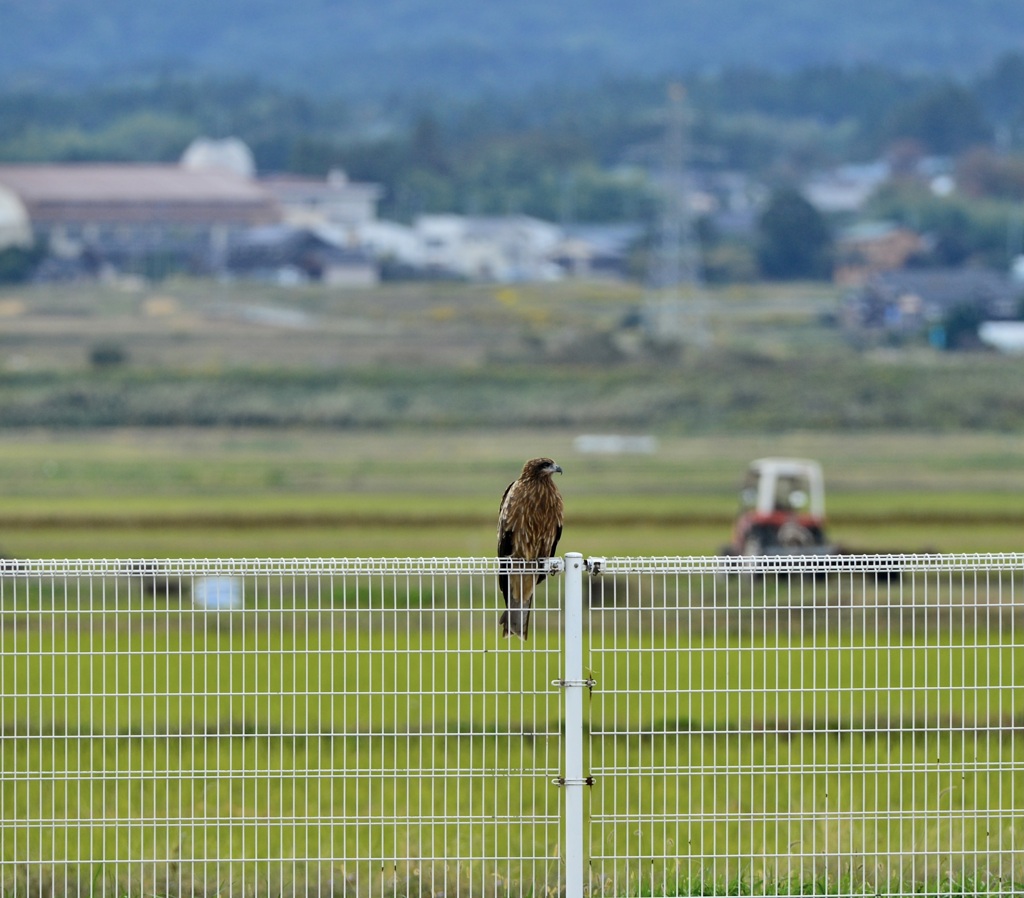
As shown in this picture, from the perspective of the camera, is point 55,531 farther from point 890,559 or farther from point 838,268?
point 838,268

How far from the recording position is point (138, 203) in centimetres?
13638

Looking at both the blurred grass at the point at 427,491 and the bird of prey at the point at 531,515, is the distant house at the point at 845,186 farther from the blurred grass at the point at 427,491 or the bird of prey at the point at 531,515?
the bird of prey at the point at 531,515

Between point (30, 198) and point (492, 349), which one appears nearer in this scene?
point (492, 349)

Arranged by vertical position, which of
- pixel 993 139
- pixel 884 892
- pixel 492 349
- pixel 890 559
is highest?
pixel 993 139

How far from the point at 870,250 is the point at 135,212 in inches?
1978

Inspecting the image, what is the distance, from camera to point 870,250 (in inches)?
5118

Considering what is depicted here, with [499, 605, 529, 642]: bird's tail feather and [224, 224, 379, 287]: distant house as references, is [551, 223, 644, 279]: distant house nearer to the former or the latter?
[224, 224, 379, 287]: distant house

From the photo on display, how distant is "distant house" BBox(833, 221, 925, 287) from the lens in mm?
126688

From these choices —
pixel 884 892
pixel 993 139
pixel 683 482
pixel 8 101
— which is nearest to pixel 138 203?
pixel 8 101

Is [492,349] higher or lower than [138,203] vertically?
lower

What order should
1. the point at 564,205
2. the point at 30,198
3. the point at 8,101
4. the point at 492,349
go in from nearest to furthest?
the point at 492,349, the point at 30,198, the point at 564,205, the point at 8,101

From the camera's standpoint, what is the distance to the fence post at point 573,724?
7.75 meters

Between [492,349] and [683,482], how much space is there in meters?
40.3

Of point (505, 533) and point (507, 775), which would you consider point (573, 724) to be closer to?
point (507, 775)
